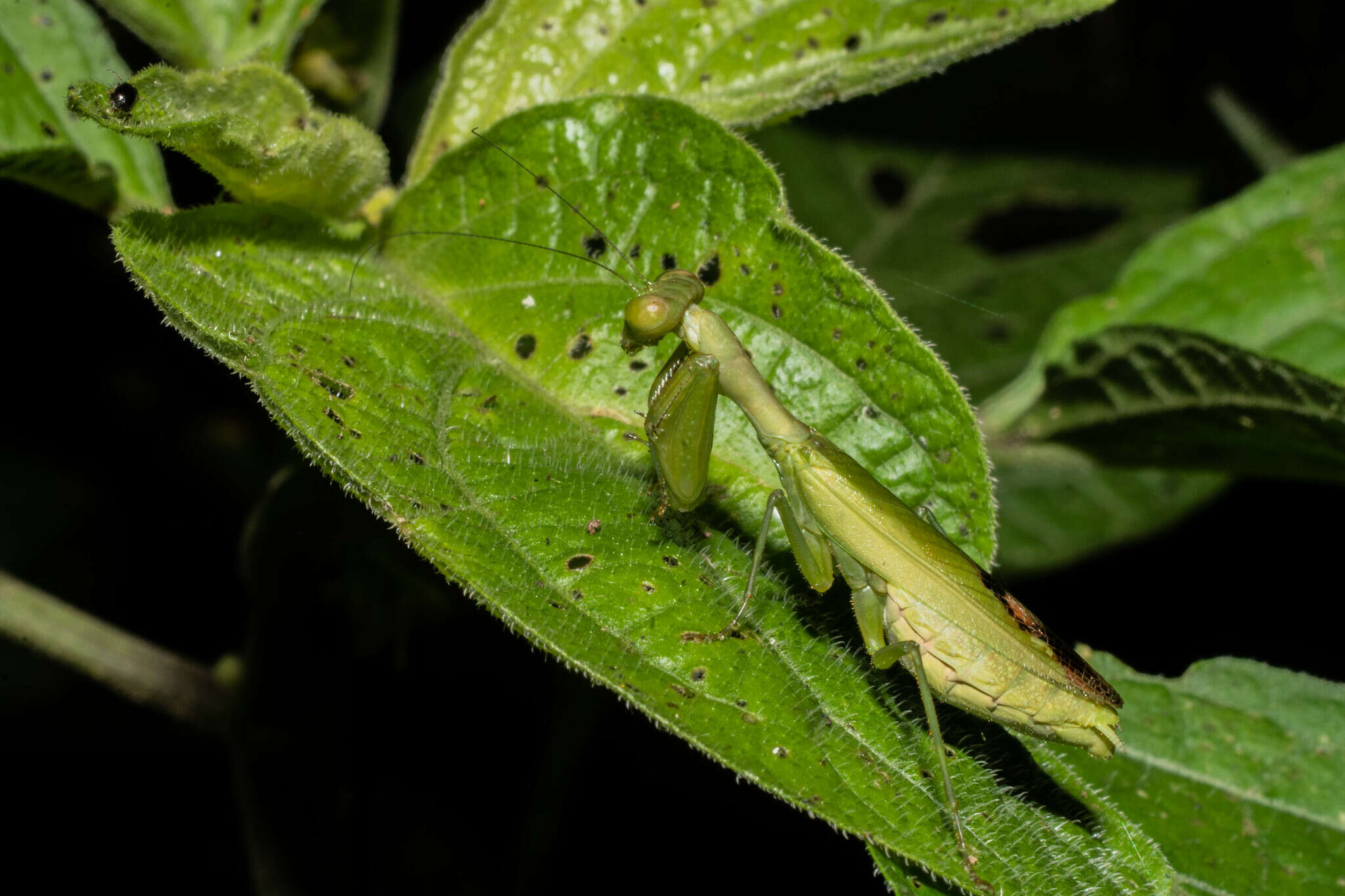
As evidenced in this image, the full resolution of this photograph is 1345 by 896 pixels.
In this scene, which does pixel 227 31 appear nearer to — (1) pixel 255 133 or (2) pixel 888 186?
(1) pixel 255 133

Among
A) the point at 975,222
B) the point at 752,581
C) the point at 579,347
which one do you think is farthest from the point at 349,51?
the point at 975,222

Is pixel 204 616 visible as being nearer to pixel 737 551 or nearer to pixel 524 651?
pixel 524 651

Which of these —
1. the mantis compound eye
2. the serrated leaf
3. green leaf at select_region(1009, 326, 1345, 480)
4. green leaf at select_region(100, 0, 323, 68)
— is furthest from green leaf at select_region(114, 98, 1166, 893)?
green leaf at select_region(1009, 326, 1345, 480)

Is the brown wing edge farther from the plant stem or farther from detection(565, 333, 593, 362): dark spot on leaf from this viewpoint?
the plant stem

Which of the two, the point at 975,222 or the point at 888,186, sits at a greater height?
the point at 888,186

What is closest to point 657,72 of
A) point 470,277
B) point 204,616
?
point 470,277
